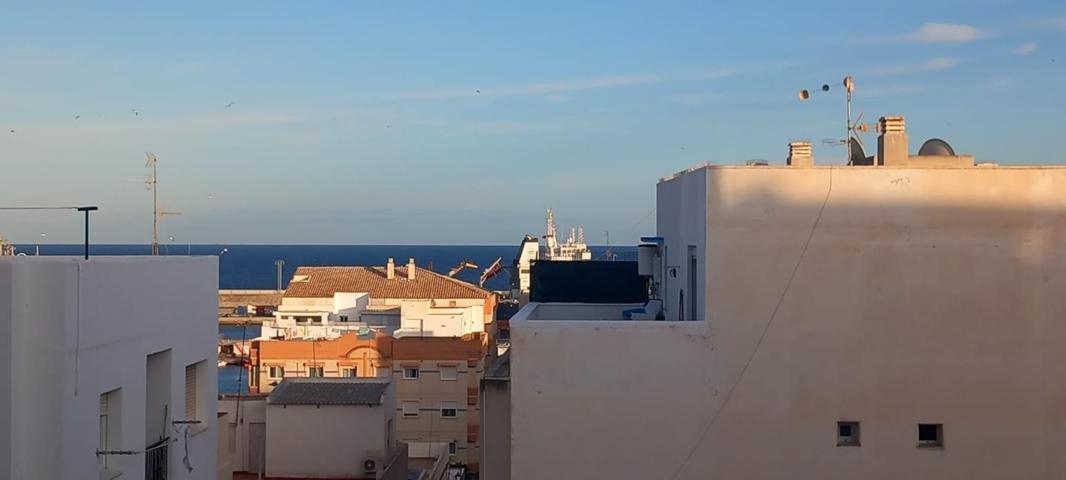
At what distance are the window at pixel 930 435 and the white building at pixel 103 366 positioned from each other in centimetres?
808

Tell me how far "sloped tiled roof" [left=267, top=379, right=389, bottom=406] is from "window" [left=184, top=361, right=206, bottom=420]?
32.8ft

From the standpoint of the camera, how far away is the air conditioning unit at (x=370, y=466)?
77.8 ft

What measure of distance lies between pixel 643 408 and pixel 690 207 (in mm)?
2366

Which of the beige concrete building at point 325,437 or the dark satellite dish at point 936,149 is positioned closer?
the dark satellite dish at point 936,149

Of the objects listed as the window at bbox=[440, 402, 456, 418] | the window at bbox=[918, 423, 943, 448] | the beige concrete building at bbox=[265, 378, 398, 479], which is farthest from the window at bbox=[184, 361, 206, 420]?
the window at bbox=[440, 402, 456, 418]

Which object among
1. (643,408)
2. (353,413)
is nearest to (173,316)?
(643,408)

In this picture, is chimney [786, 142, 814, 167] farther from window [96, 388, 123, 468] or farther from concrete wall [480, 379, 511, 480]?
window [96, 388, 123, 468]

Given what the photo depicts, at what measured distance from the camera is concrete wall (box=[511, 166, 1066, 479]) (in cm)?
1130

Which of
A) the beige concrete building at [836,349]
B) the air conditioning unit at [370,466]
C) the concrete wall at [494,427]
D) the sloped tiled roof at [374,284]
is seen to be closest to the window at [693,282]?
the beige concrete building at [836,349]

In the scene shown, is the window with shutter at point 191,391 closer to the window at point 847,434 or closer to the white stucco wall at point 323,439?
the window at point 847,434

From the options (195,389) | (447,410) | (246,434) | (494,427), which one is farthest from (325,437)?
(195,389)

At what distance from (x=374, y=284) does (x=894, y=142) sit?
1640 inches

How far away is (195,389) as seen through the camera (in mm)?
14000

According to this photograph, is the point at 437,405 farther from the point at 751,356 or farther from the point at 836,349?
the point at 836,349
